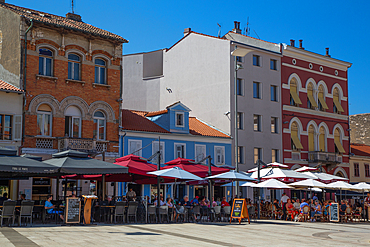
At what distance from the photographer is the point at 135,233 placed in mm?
16266

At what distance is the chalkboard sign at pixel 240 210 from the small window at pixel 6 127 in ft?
47.4

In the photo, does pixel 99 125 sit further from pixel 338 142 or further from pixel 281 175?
pixel 338 142

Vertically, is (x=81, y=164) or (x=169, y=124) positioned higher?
(x=169, y=124)

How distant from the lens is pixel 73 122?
31000mm

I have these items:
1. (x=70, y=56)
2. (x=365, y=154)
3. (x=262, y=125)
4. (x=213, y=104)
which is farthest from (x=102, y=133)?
(x=365, y=154)

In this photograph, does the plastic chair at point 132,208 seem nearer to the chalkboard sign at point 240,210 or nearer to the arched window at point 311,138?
the chalkboard sign at point 240,210

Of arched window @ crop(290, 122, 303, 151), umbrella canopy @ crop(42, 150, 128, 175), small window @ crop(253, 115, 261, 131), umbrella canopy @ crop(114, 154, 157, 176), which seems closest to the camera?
umbrella canopy @ crop(42, 150, 128, 175)

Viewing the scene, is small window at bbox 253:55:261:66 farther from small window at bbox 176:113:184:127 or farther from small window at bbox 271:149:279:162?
small window at bbox 176:113:184:127

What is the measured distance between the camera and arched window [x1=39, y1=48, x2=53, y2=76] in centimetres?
3014

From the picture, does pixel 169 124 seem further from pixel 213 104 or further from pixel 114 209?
pixel 114 209

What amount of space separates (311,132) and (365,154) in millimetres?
9251

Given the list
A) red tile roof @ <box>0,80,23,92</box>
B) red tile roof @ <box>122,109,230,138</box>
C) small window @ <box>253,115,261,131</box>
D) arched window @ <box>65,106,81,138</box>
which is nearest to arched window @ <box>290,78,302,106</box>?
small window @ <box>253,115,261,131</box>

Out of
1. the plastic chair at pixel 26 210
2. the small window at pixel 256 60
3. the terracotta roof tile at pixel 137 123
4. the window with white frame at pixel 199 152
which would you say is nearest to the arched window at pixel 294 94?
the small window at pixel 256 60

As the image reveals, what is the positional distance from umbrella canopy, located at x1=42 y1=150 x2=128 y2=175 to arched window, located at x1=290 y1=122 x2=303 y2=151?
2747cm
